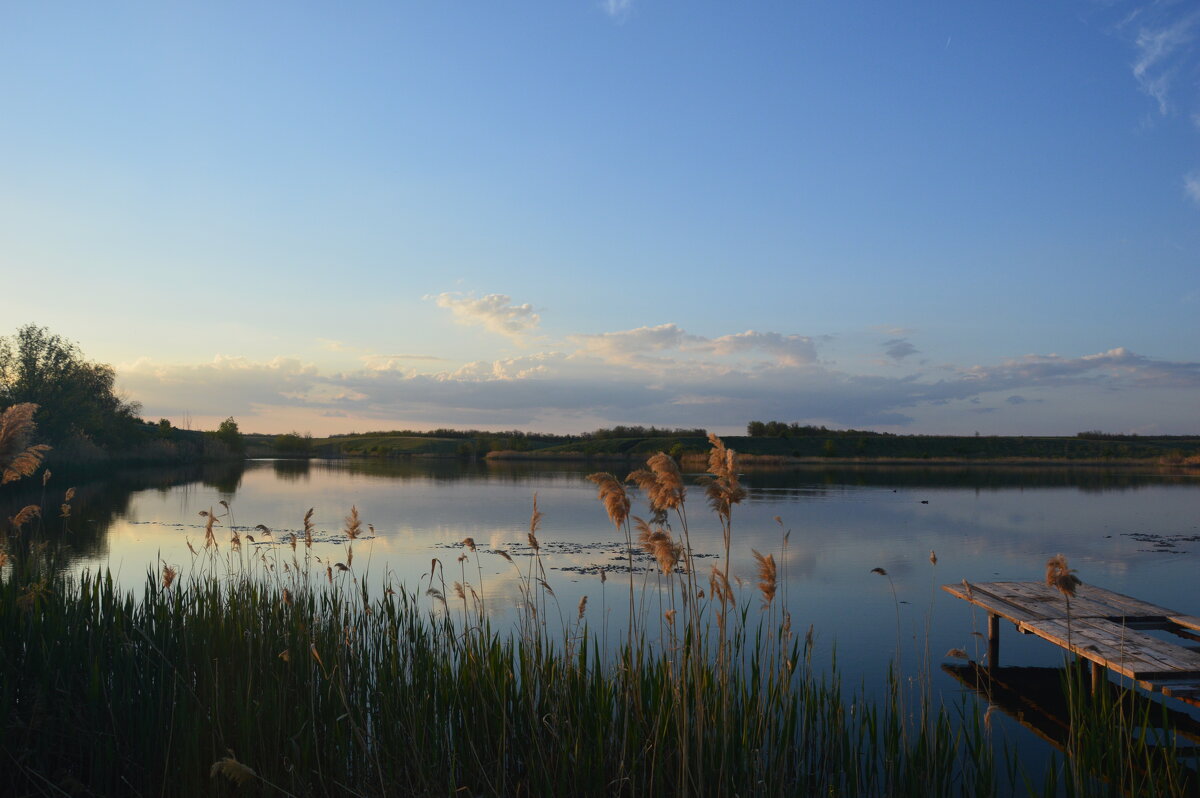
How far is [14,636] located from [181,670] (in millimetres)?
1062

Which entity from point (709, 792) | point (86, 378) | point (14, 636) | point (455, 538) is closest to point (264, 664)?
point (14, 636)

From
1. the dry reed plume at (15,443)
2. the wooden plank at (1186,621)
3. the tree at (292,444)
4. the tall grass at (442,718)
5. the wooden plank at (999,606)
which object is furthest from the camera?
the tree at (292,444)

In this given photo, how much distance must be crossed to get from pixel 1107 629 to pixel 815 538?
10457 mm

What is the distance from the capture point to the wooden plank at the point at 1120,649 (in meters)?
6.18

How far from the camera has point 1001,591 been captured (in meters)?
9.51

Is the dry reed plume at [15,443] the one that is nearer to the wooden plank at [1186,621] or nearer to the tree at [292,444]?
the wooden plank at [1186,621]

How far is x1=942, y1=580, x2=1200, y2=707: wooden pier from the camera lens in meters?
6.17

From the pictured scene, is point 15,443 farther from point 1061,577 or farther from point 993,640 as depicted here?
point 993,640

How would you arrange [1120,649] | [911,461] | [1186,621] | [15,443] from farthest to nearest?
[911,461]
[1186,621]
[1120,649]
[15,443]

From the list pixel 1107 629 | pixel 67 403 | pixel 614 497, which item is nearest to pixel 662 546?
pixel 614 497

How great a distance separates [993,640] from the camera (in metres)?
9.13

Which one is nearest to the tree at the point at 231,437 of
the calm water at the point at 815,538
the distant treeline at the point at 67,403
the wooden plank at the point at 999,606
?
the distant treeline at the point at 67,403

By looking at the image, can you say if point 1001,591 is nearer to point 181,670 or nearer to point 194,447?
point 181,670

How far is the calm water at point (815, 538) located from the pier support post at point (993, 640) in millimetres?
166
